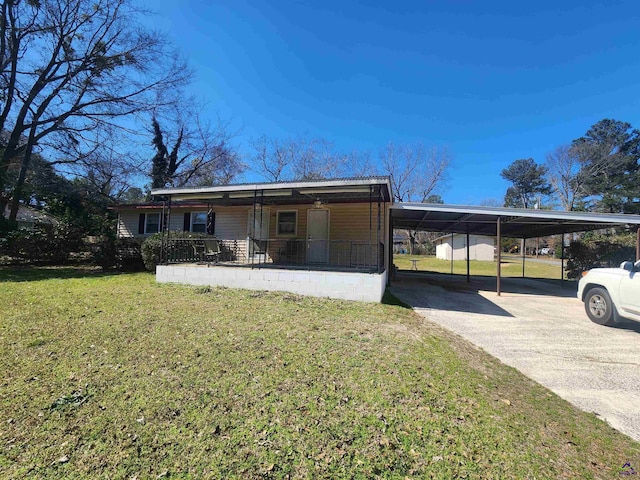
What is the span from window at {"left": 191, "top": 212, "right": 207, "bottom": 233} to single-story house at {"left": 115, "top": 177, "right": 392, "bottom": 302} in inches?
1.8

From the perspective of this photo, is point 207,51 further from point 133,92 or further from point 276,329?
point 276,329

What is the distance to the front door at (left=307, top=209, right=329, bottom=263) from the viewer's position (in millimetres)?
10922

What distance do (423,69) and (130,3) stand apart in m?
14.8

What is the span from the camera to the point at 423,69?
13.5 m

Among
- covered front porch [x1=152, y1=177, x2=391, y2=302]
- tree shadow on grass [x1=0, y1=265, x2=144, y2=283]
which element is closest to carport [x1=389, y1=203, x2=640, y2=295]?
covered front porch [x1=152, y1=177, x2=391, y2=302]

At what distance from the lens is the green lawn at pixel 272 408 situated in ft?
6.42

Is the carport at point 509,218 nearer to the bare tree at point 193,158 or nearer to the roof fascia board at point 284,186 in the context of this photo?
the roof fascia board at point 284,186

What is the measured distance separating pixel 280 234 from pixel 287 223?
0.53 meters

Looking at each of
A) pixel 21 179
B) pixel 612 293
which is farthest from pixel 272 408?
pixel 21 179

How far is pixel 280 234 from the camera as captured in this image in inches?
450

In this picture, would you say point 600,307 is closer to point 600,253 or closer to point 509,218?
point 509,218

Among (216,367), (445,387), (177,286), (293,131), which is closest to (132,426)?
(216,367)

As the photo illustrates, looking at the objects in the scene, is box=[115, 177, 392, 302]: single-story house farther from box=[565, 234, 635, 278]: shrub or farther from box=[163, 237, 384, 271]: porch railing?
box=[565, 234, 635, 278]: shrub

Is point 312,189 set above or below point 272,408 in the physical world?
above
